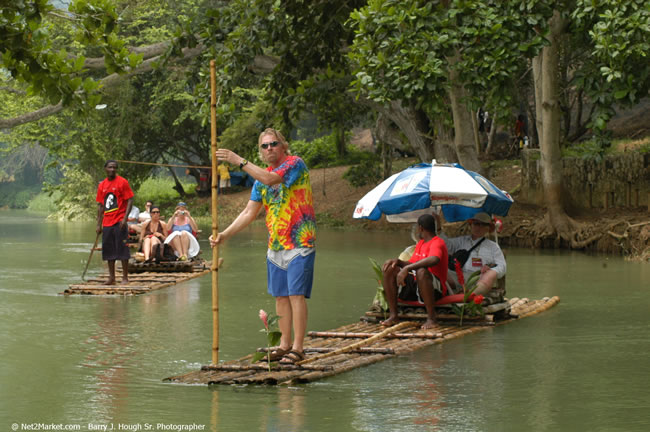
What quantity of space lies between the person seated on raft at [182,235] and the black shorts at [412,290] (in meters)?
8.24

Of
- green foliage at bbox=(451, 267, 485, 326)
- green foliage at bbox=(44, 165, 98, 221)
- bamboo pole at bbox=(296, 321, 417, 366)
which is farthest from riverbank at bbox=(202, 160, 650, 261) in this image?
green foliage at bbox=(44, 165, 98, 221)

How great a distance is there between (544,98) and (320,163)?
24.7 meters

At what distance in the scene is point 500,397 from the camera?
823 centimetres

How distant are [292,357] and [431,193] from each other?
390cm

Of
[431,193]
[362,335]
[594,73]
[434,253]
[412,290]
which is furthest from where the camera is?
[594,73]

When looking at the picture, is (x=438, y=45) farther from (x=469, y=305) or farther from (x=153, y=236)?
(x=469, y=305)

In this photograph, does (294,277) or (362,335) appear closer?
(294,277)

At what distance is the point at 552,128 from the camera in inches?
1012

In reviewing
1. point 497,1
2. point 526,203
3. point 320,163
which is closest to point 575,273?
point 497,1

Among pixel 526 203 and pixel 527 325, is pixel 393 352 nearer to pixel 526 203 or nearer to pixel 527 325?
pixel 527 325

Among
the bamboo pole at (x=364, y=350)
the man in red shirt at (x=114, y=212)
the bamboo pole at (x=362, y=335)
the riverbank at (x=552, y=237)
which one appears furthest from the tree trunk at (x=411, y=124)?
the bamboo pole at (x=364, y=350)

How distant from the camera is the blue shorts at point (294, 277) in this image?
9.38 metres

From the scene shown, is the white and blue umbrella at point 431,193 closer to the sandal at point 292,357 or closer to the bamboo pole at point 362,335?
the bamboo pole at point 362,335

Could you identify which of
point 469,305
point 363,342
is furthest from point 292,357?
point 469,305
